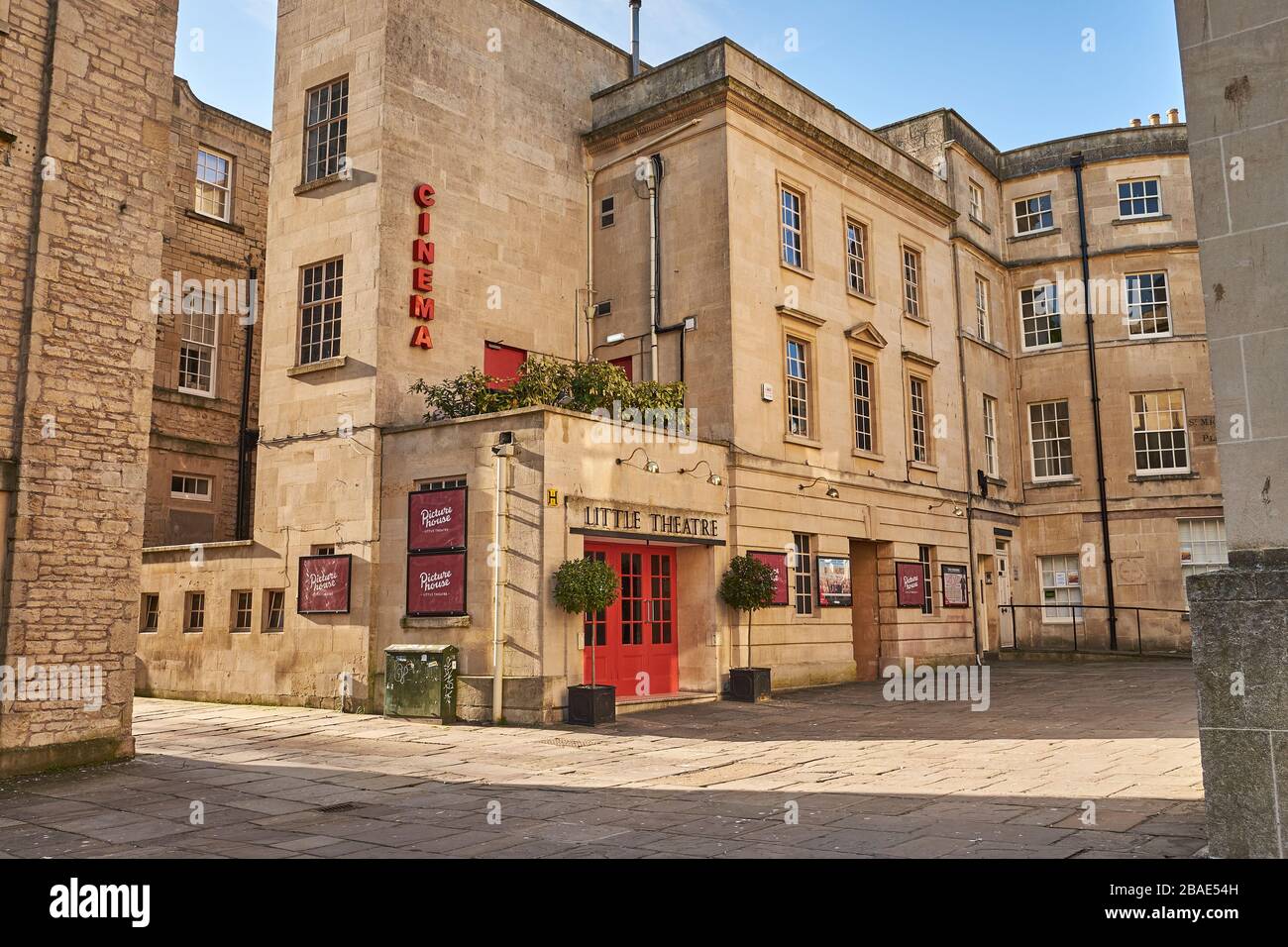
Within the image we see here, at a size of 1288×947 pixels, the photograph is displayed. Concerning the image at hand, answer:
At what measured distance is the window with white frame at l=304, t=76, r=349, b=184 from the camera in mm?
18516

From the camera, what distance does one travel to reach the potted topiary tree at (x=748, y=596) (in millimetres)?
17438

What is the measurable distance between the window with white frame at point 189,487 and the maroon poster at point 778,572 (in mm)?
13799

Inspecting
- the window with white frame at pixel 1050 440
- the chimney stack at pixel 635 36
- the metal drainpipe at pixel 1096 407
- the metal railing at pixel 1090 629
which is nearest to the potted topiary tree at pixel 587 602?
the chimney stack at pixel 635 36

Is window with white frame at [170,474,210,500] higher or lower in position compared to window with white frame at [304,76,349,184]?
lower

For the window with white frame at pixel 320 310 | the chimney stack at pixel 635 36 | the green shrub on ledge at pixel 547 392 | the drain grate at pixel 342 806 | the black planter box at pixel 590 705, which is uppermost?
the chimney stack at pixel 635 36

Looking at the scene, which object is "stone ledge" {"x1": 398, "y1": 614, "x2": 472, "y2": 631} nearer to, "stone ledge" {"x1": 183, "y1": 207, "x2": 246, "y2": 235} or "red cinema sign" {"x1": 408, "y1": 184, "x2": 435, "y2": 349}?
"red cinema sign" {"x1": 408, "y1": 184, "x2": 435, "y2": 349}

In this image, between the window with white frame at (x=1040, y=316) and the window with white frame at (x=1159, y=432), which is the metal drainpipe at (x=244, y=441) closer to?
the window with white frame at (x=1040, y=316)

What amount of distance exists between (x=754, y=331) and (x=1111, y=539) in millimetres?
13720

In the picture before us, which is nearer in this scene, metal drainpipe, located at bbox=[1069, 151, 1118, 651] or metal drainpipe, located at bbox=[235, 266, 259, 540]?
metal drainpipe, located at bbox=[235, 266, 259, 540]

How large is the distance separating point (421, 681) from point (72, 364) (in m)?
6.46

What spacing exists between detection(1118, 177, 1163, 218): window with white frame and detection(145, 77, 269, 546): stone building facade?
23.3 metres

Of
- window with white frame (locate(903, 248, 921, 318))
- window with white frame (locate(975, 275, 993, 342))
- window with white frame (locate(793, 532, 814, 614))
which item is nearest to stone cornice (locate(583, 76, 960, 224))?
window with white frame (locate(903, 248, 921, 318))

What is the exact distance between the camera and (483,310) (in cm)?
1914

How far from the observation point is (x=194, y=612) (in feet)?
63.5
